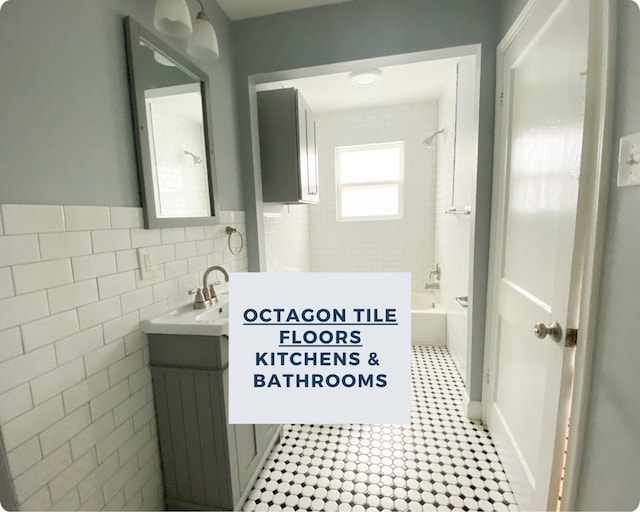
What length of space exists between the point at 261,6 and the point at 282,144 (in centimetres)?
79

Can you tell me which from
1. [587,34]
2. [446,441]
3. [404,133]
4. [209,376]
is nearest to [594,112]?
[587,34]

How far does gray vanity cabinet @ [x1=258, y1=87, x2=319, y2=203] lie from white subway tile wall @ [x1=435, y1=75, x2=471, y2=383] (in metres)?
1.28

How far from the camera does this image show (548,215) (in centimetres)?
105

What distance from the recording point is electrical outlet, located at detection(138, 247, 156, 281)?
1.19 meters

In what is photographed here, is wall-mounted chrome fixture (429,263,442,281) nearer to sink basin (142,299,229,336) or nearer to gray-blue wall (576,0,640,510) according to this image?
gray-blue wall (576,0,640,510)

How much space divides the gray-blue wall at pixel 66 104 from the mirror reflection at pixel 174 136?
0.40ft

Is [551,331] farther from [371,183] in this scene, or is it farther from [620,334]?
[371,183]

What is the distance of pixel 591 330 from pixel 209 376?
1.31m

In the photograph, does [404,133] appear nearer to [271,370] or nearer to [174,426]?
[271,370]

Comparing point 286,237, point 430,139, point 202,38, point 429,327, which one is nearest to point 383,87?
point 430,139

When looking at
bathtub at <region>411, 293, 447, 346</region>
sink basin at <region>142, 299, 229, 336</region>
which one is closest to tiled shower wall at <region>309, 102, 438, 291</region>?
bathtub at <region>411, 293, 447, 346</region>

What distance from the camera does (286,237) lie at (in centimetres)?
308

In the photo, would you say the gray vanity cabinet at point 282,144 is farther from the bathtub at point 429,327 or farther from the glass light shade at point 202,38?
the bathtub at point 429,327

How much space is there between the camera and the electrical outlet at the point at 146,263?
1194 mm
